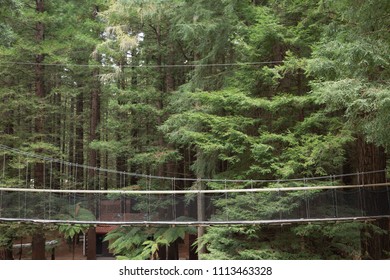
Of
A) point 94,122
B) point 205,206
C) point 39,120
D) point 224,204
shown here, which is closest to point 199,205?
point 205,206

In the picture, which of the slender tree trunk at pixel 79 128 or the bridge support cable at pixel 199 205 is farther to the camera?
the slender tree trunk at pixel 79 128

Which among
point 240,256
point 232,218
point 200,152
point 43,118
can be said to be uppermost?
point 43,118

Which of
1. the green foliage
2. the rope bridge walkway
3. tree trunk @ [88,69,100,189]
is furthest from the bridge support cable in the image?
tree trunk @ [88,69,100,189]

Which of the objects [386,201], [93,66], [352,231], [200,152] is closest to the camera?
[386,201]

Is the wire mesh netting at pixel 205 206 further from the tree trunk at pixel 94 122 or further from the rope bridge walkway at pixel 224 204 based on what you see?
the tree trunk at pixel 94 122

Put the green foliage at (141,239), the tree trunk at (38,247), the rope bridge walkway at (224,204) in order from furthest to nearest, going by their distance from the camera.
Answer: the tree trunk at (38,247)
the green foliage at (141,239)
the rope bridge walkway at (224,204)

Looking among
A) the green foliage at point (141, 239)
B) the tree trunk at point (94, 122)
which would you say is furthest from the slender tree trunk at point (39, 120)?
the green foliage at point (141, 239)

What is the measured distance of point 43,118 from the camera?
1040 centimetres

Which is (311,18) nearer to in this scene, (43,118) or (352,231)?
(352,231)

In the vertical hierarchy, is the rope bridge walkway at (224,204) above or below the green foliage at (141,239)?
above

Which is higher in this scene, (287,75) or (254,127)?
(287,75)

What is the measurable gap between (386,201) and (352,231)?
758 mm

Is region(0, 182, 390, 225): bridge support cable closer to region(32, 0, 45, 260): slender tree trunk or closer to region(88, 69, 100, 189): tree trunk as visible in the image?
region(32, 0, 45, 260): slender tree trunk

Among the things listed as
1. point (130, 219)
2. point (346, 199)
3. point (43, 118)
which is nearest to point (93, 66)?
point (43, 118)
